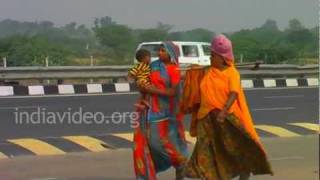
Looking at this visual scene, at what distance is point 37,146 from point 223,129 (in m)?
4.75

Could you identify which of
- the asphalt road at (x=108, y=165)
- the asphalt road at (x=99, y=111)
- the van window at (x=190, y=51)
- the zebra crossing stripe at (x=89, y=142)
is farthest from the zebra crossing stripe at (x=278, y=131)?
the van window at (x=190, y=51)

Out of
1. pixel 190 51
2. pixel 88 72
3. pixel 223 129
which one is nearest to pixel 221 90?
pixel 223 129

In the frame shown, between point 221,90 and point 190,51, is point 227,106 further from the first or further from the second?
point 190,51

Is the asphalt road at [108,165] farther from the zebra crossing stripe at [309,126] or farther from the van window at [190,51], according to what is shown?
the van window at [190,51]

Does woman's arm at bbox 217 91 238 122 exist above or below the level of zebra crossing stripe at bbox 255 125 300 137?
above

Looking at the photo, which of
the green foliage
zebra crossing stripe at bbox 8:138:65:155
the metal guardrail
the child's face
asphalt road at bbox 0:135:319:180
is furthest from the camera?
the green foliage

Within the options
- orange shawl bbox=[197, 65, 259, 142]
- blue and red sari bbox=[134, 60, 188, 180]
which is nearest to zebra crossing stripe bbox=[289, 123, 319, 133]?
blue and red sari bbox=[134, 60, 188, 180]

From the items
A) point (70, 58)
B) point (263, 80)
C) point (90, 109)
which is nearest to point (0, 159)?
point (90, 109)

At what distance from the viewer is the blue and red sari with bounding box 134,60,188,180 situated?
7.37 meters

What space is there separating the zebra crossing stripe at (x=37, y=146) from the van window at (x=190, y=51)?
17190 millimetres

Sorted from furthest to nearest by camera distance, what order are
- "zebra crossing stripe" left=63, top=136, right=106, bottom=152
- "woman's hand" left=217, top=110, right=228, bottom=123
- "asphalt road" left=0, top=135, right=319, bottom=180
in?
"zebra crossing stripe" left=63, top=136, right=106, bottom=152
"asphalt road" left=0, top=135, right=319, bottom=180
"woman's hand" left=217, top=110, right=228, bottom=123

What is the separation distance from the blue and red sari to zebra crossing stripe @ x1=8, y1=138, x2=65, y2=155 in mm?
3132

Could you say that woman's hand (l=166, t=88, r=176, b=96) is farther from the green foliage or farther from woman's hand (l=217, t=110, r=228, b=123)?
the green foliage

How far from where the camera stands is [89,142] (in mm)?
11203
